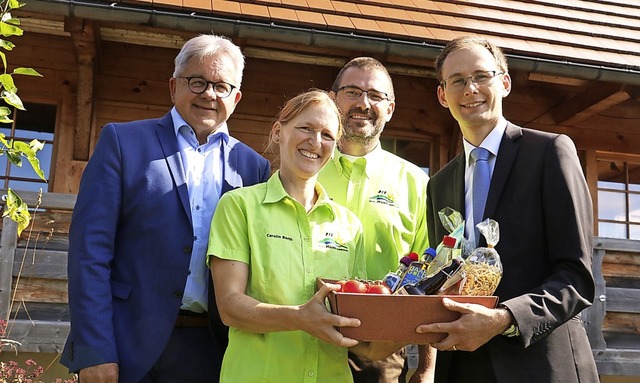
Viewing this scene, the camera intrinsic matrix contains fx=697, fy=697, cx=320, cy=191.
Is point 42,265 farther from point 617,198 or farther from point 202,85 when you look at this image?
point 617,198

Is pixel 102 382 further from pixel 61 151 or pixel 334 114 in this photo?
pixel 61 151

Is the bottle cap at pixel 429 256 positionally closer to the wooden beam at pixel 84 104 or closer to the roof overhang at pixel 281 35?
the roof overhang at pixel 281 35

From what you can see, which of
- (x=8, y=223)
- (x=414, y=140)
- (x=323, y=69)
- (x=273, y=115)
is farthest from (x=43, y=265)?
(x=414, y=140)

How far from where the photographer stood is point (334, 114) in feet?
8.89

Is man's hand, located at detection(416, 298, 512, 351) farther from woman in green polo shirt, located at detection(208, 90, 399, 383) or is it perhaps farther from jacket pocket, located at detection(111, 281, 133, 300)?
jacket pocket, located at detection(111, 281, 133, 300)

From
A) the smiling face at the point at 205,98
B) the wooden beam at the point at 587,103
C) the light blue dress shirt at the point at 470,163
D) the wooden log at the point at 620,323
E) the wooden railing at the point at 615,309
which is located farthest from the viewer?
the wooden beam at the point at 587,103

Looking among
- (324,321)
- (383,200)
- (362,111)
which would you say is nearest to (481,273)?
(324,321)

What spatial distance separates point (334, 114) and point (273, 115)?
479cm

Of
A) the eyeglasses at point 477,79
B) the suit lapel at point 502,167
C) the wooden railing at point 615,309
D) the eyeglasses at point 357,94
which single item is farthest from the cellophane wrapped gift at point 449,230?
the wooden railing at point 615,309

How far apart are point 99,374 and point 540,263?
1704 mm

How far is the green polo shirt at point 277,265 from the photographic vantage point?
248 centimetres

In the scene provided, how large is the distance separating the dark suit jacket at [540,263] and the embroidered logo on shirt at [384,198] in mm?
660

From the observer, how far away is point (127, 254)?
2.86 metres

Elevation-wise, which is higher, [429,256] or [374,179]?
[374,179]
